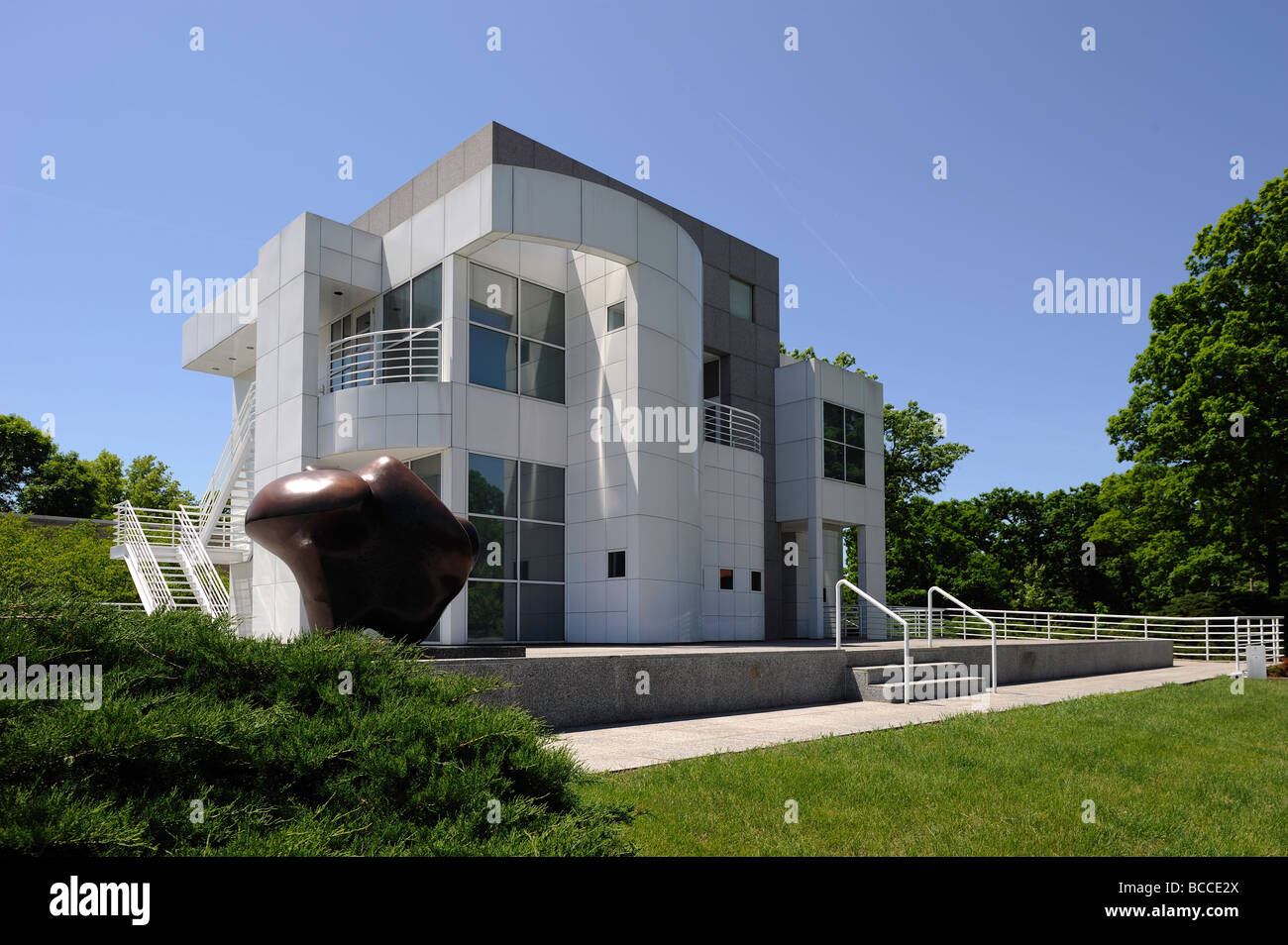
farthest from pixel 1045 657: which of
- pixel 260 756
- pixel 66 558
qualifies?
pixel 66 558

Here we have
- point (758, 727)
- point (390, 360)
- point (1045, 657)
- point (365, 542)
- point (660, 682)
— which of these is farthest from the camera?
point (1045, 657)

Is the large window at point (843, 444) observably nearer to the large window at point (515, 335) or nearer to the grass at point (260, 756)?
the large window at point (515, 335)

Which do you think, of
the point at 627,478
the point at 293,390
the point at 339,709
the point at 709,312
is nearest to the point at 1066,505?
the point at 709,312

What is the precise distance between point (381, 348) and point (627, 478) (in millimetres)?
6229

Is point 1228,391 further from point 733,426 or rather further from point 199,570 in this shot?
point 199,570

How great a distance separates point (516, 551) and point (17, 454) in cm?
4690

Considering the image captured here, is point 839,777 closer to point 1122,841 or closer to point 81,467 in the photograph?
point 1122,841

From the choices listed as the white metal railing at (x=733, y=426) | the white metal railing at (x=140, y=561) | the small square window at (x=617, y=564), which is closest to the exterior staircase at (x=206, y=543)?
the white metal railing at (x=140, y=561)

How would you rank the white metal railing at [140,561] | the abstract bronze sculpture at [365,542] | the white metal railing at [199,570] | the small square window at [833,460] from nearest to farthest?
the abstract bronze sculpture at [365,542], the white metal railing at [199,570], the white metal railing at [140,561], the small square window at [833,460]

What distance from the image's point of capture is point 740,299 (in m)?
29.5

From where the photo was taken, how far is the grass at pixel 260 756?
3.91 meters

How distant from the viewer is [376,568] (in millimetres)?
9602

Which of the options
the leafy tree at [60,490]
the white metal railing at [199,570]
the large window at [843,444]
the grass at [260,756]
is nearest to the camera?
the grass at [260,756]

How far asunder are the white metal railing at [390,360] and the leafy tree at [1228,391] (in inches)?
1011
